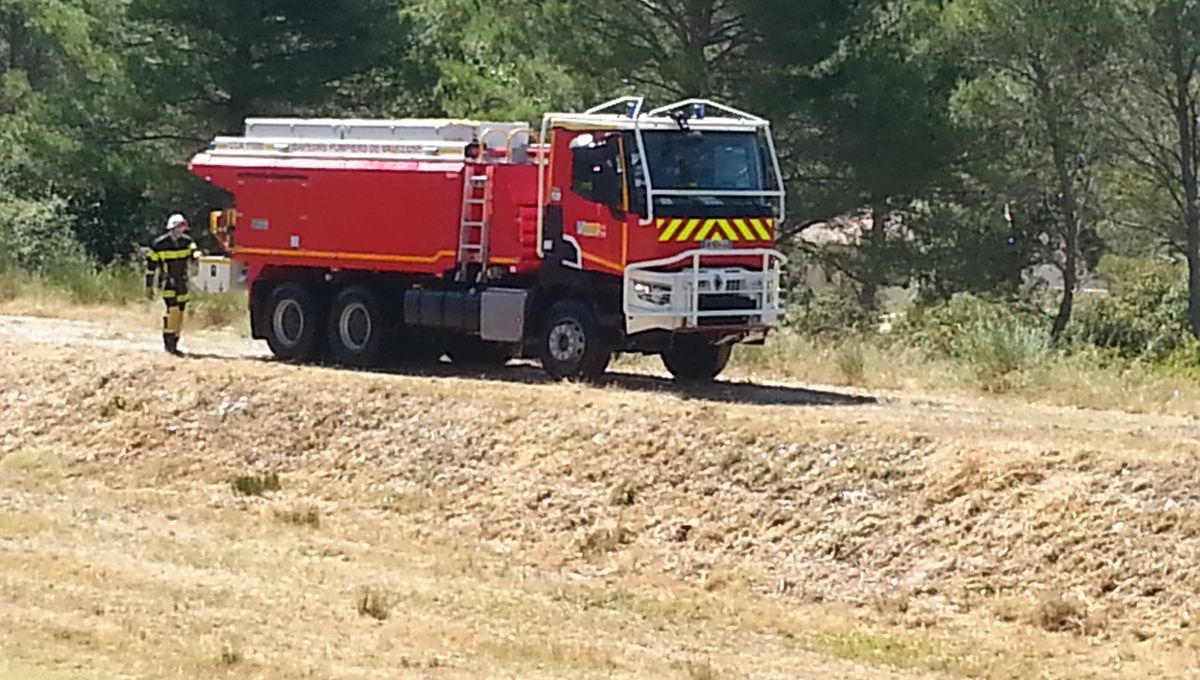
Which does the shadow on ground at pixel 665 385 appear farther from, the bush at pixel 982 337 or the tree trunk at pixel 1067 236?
the tree trunk at pixel 1067 236

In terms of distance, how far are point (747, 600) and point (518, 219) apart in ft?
24.6

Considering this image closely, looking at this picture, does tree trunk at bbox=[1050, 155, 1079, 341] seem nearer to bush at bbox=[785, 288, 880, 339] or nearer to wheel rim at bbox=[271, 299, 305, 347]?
bush at bbox=[785, 288, 880, 339]

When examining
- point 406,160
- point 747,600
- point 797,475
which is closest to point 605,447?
point 797,475

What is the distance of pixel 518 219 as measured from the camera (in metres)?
21.5

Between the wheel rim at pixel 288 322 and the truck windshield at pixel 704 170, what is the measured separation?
206 inches

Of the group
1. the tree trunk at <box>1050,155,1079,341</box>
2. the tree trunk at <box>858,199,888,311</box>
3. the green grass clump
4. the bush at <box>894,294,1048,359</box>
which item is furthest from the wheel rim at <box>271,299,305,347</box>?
the tree trunk at <box>1050,155,1079,341</box>

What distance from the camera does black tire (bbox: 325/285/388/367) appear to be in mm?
22938

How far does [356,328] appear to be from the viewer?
915 inches

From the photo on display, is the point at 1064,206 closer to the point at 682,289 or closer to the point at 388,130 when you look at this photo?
the point at 388,130

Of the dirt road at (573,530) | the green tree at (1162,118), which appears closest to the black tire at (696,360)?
the dirt road at (573,530)

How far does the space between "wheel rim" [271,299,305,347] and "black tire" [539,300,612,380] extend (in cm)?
360

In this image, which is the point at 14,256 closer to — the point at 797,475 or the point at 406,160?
the point at 406,160

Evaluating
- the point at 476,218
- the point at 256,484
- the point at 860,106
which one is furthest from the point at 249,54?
the point at 256,484

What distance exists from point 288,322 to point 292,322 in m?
0.06
